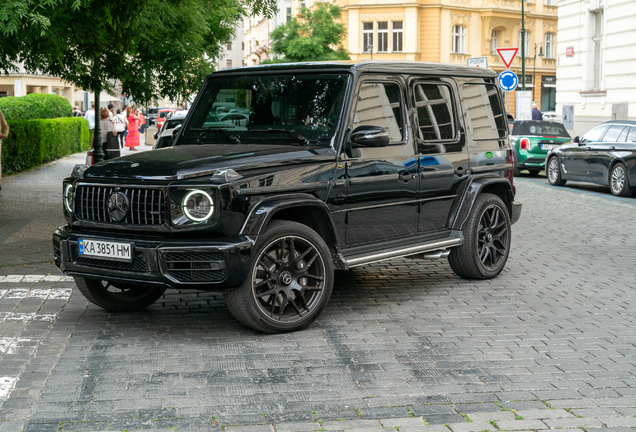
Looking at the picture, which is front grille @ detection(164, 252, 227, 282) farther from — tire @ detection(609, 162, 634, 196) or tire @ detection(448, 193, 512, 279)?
tire @ detection(609, 162, 634, 196)

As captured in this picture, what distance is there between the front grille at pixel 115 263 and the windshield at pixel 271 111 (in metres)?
1.50

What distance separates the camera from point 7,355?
5727mm

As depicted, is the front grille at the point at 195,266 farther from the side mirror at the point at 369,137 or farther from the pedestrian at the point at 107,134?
the pedestrian at the point at 107,134

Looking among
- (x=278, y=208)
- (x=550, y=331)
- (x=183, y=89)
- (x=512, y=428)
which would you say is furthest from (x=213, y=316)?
(x=183, y=89)

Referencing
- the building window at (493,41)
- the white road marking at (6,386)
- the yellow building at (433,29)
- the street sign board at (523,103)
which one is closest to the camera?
the white road marking at (6,386)

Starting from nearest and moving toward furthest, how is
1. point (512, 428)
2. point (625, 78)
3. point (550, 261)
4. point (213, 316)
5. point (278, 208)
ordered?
point (512, 428) < point (278, 208) < point (213, 316) < point (550, 261) < point (625, 78)

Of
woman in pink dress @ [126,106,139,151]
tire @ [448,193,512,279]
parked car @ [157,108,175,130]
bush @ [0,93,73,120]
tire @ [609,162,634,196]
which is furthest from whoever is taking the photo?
parked car @ [157,108,175,130]

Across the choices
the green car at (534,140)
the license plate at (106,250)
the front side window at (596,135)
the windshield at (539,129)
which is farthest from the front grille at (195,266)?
the windshield at (539,129)

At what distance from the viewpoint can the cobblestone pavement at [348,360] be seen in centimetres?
452

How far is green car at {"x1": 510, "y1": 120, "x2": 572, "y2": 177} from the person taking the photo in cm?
2225

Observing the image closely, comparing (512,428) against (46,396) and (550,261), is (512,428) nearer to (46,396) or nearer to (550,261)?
(46,396)

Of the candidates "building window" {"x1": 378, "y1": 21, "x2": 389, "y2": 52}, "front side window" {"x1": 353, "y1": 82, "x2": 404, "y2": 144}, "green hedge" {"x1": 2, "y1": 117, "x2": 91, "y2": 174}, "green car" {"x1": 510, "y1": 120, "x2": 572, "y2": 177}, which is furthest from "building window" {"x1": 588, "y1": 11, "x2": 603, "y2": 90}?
"building window" {"x1": 378, "y1": 21, "x2": 389, "y2": 52}

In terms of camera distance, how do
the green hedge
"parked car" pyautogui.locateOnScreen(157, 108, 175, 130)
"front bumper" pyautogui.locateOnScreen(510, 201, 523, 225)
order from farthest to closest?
"parked car" pyautogui.locateOnScreen(157, 108, 175, 130) → the green hedge → "front bumper" pyautogui.locateOnScreen(510, 201, 523, 225)

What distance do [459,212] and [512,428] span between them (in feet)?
12.9
